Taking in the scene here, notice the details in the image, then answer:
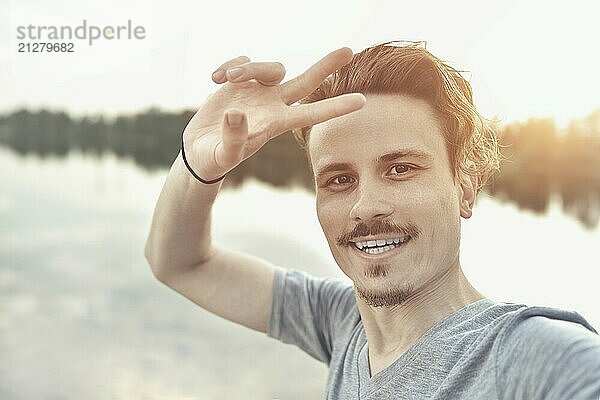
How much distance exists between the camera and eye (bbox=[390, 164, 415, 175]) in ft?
3.67

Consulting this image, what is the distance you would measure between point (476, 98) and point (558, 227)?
0.29 metres

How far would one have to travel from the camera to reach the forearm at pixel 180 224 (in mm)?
1280

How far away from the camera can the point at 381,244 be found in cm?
112

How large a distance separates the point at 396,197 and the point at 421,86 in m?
0.17

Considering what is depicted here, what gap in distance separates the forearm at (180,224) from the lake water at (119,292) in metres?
0.20

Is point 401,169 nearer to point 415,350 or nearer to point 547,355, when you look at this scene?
point 415,350

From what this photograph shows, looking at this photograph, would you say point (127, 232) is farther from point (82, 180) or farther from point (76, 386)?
point (76, 386)

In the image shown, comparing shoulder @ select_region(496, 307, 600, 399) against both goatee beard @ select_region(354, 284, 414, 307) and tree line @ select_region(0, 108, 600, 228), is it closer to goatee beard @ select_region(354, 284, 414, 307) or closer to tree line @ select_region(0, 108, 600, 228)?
goatee beard @ select_region(354, 284, 414, 307)

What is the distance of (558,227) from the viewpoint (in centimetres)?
145

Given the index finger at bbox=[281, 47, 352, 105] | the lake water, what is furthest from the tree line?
the index finger at bbox=[281, 47, 352, 105]

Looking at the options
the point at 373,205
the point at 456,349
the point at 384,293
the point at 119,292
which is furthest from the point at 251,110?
the point at 119,292

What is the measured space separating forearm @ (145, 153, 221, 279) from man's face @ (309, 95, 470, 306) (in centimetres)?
25

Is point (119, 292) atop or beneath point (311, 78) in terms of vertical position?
beneath

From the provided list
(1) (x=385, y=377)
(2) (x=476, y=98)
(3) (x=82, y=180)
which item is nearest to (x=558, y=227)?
(2) (x=476, y=98)
